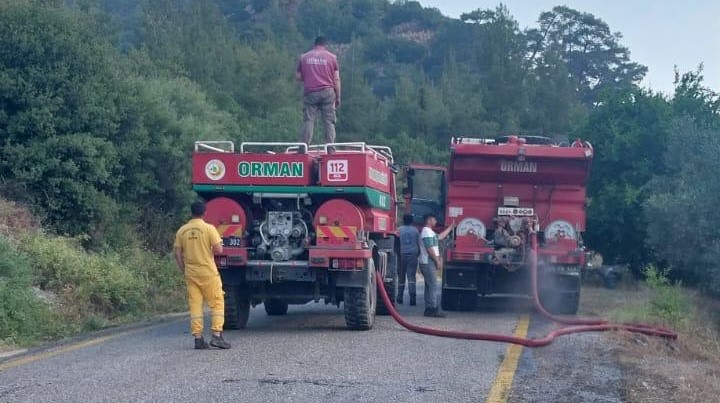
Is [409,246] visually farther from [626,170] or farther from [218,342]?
[626,170]

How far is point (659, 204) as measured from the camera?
2127cm

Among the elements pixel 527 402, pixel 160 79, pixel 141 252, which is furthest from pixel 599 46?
pixel 527 402

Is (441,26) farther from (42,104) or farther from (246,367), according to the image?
(246,367)

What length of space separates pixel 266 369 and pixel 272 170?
3829 mm

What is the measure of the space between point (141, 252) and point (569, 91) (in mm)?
31137

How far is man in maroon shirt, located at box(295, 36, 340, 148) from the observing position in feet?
51.3

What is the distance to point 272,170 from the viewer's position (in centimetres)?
1300

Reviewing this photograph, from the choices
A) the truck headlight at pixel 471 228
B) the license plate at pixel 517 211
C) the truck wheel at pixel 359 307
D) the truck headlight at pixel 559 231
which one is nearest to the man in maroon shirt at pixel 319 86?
the truck headlight at pixel 471 228

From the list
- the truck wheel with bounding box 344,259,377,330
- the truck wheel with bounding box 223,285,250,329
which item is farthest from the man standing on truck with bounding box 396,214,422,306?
the truck wheel with bounding box 223,285,250,329

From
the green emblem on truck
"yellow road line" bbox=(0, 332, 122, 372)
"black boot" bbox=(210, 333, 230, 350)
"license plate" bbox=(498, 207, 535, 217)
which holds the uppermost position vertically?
the green emblem on truck

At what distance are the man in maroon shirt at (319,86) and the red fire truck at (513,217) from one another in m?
2.61

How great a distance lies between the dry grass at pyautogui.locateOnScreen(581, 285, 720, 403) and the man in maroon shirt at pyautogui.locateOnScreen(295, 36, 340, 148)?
547 cm

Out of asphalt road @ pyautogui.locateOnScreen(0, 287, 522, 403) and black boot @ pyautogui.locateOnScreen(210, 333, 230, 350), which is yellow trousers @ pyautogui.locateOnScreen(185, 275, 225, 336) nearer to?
black boot @ pyautogui.locateOnScreen(210, 333, 230, 350)

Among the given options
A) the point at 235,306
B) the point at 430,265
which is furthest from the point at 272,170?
the point at 430,265
